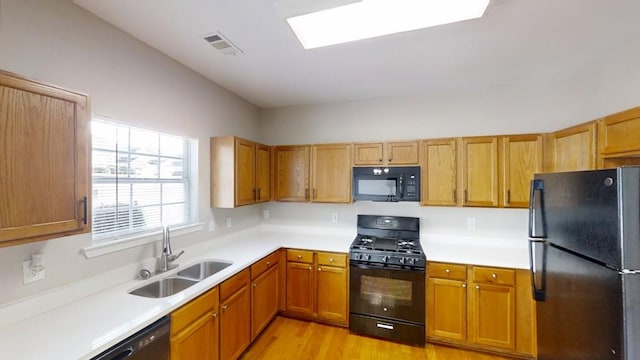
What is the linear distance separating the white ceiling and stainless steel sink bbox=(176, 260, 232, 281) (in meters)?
1.87

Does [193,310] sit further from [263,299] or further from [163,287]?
[263,299]

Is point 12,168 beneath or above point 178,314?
above

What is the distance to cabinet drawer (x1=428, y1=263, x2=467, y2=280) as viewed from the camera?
241 cm

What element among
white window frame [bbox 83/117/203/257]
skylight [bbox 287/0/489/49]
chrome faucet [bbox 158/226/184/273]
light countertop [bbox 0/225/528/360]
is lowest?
light countertop [bbox 0/225/528/360]

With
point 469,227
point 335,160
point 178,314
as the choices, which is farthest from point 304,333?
point 469,227

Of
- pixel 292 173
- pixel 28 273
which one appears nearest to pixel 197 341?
pixel 28 273

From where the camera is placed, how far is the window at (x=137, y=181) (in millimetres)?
1782

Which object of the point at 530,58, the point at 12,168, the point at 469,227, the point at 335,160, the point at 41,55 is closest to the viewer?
the point at 12,168

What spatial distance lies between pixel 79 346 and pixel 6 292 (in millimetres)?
561

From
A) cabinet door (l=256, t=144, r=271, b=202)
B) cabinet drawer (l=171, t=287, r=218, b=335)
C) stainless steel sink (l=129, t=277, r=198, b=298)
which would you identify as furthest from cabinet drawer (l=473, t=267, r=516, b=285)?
stainless steel sink (l=129, t=277, r=198, b=298)

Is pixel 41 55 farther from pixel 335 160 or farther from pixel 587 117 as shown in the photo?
pixel 587 117

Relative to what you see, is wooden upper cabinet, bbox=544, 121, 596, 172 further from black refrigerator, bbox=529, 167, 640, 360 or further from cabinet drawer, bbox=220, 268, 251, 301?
cabinet drawer, bbox=220, 268, 251, 301

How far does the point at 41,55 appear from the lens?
1.42m

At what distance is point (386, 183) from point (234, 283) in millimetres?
1874
